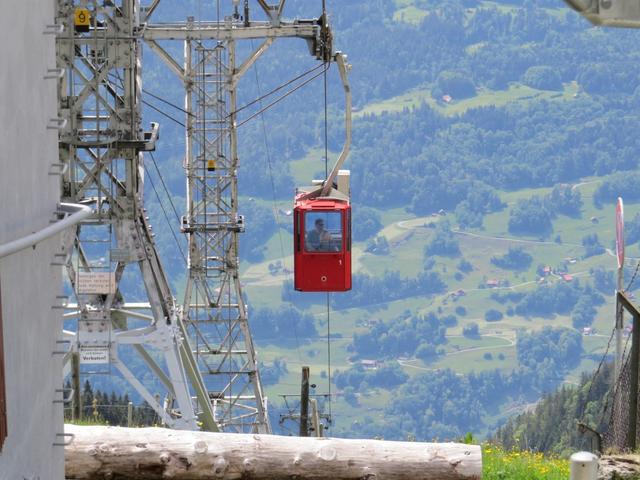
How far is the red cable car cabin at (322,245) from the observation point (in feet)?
71.1

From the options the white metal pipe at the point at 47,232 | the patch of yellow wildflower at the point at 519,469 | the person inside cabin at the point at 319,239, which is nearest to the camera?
the white metal pipe at the point at 47,232

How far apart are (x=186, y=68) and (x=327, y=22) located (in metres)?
7.40

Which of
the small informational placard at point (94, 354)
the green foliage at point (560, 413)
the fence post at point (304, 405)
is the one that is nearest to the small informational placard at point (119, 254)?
the small informational placard at point (94, 354)

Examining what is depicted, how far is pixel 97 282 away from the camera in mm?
18969

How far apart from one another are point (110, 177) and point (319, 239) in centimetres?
476

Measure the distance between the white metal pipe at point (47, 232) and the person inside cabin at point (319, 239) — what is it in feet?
47.8

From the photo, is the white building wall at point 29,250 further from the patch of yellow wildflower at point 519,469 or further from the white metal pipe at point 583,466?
the patch of yellow wildflower at point 519,469

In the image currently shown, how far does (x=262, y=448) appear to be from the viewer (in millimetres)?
10742

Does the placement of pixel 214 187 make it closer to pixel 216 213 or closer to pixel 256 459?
pixel 216 213

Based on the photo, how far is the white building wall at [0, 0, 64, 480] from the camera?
6.25 m

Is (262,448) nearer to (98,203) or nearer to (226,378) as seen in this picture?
(98,203)

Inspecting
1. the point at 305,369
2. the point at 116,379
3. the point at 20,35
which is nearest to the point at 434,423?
the point at 116,379

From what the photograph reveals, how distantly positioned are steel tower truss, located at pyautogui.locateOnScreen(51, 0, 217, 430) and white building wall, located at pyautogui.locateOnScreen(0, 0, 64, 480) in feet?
31.6

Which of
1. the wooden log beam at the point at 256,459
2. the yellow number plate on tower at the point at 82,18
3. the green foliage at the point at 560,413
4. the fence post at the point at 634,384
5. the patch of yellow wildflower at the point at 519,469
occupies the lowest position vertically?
the green foliage at the point at 560,413
